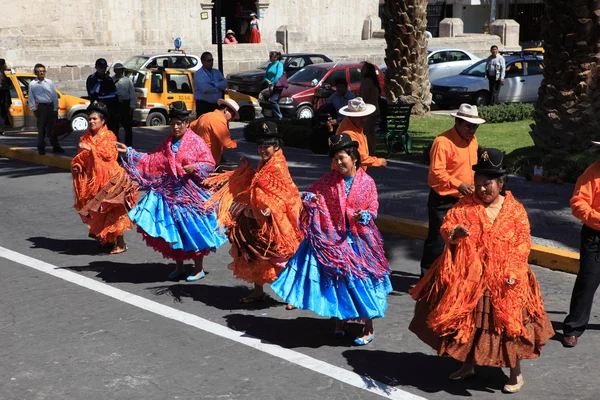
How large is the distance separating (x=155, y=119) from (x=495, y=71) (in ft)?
30.1

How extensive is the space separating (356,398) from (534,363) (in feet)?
5.20

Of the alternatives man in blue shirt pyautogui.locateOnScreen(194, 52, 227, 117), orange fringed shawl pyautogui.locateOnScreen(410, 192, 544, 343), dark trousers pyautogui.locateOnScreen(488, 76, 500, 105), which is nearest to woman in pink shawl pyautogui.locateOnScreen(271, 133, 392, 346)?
orange fringed shawl pyautogui.locateOnScreen(410, 192, 544, 343)

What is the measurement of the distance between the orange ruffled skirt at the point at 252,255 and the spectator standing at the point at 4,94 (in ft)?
47.0

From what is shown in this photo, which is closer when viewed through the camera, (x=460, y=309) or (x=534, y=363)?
(x=460, y=309)

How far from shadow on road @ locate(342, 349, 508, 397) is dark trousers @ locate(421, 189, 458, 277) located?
5.19 ft

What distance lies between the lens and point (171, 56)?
29812 mm

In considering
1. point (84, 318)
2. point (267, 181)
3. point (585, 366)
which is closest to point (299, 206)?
point (267, 181)

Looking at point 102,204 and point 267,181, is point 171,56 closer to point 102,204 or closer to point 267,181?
point 102,204

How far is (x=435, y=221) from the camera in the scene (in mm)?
8906

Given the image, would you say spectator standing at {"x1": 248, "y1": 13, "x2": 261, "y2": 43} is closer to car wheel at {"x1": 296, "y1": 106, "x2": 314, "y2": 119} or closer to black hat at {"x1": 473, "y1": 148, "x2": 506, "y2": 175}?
car wheel at {"x1": 296, "y1": 106, "x2": 314, "y2": 119}

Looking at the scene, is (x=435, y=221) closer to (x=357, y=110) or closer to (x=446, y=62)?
(x=357, y=110)

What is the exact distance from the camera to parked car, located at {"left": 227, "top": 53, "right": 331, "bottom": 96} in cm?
3042

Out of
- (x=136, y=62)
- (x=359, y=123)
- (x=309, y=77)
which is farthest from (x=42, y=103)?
(x=136, y=62)

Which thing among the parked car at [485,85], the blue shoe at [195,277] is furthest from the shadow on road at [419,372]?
the parked car at [485,85]
